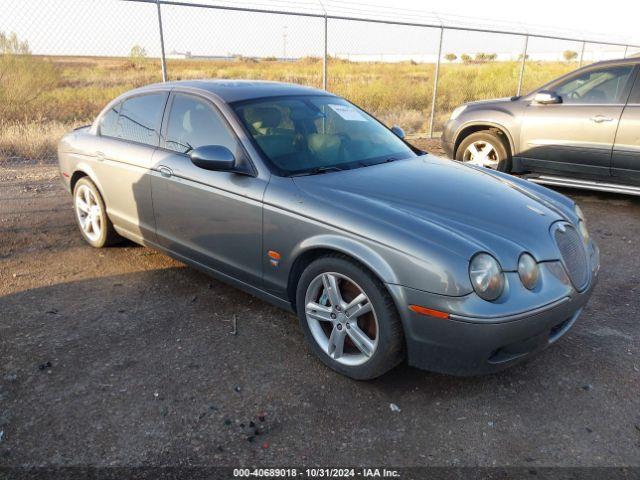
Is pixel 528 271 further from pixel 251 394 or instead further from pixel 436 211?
pixel 251 394

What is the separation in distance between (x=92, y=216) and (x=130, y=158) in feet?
3.39

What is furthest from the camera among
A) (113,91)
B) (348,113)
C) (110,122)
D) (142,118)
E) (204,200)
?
(113,91)

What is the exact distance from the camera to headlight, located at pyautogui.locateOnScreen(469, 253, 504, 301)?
8.16 feet

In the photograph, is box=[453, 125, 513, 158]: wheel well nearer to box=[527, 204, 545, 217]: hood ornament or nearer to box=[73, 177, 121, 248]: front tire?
box=[527, 204, 545, 217]: hood ornament

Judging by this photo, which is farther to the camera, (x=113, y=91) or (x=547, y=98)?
(x=113, y=91)

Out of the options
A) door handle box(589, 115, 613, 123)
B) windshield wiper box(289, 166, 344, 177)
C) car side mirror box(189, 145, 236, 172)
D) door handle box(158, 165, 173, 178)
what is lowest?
door handle box(158, 165, 173, 178)

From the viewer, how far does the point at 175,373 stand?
3.04 metres

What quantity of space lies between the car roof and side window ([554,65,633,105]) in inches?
154

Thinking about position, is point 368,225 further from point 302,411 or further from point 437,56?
point 437,56

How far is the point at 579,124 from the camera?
6.31 m

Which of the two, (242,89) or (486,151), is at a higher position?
(242,89)

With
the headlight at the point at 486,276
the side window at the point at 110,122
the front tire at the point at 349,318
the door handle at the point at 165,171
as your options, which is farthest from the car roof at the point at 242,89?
the headlight at the point at 486,276

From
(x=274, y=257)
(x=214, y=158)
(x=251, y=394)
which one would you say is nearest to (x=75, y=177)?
(x=214, y=158)

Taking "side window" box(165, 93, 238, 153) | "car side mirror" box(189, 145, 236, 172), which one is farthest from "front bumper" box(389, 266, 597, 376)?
"side window" box(165, 93, 238, 153)
